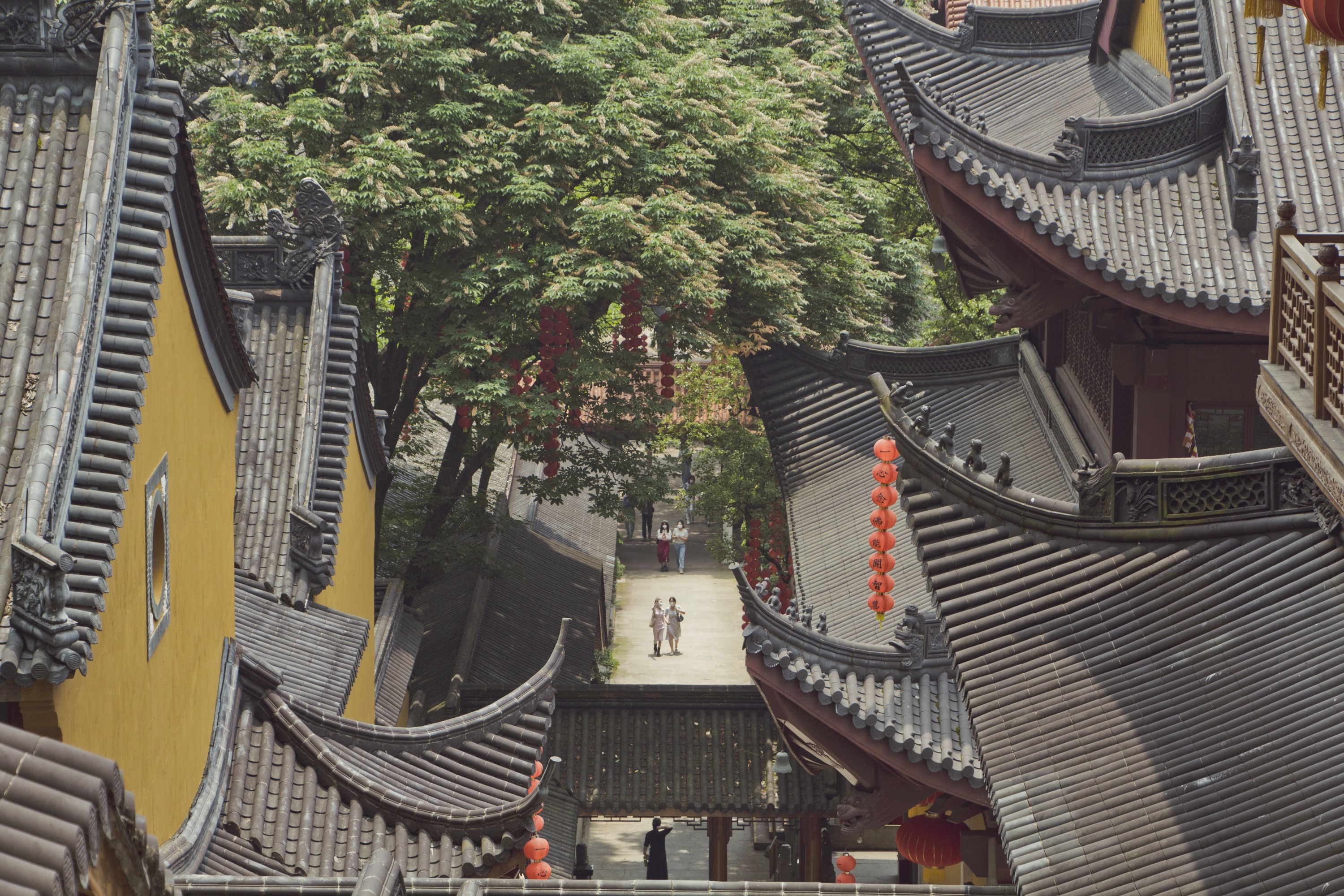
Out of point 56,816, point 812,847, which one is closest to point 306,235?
point 812,847

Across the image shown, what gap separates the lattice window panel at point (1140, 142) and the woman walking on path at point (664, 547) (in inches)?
1058

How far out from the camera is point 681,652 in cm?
3198

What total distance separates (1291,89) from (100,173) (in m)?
9.08

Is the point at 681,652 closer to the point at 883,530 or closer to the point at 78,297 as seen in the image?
the point at 883,530

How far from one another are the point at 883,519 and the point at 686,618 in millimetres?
21001

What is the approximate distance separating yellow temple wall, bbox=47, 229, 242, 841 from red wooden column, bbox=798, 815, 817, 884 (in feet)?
30.1

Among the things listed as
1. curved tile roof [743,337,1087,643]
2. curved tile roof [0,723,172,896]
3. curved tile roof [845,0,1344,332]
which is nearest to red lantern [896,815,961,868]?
curved tile roof [743,337,1087,643]

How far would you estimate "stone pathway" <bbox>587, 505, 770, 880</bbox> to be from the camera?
22594mm

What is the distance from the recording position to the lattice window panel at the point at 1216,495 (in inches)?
315

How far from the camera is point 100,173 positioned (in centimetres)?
764

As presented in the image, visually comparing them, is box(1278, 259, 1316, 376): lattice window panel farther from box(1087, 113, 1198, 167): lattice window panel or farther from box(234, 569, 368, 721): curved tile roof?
box(234, 569, 368, 721): curved tile roof

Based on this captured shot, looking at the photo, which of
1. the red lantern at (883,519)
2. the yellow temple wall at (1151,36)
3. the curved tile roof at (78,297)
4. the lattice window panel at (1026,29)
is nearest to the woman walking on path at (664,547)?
the lattice window panel at (1026,29)

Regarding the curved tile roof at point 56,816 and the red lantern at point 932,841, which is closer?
the curved tile roof at point 56,816

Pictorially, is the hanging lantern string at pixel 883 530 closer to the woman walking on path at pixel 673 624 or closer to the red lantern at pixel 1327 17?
the red lantern at pixel 1327 17
